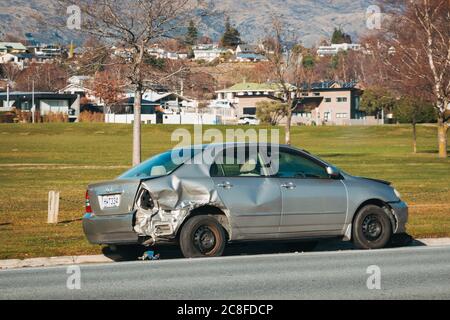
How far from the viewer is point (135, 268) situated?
41.7 feet

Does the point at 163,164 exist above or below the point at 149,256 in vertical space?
above

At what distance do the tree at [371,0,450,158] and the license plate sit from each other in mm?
38955

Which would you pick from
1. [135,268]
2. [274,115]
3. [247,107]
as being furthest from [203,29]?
[247,107]

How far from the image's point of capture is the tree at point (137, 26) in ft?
97.1

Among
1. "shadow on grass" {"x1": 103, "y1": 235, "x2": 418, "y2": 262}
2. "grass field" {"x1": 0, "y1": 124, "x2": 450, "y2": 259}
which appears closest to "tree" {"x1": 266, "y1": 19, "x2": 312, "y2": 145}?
"grass field" {"x1": 0, "y1": 124, "x2": 450, "y2": 259}

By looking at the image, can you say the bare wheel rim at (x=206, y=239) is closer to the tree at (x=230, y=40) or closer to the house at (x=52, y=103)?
the tree at (x=230, y=40)

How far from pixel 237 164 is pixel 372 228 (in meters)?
2.47

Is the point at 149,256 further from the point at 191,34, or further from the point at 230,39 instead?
the point at 230,39

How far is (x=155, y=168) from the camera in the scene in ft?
46.1

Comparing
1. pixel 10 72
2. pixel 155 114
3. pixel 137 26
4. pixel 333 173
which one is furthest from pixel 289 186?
pixel 10 72

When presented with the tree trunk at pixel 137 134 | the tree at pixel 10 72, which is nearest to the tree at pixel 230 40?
the tree trunk at pixel 137 134

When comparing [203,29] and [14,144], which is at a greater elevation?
[203,29]
